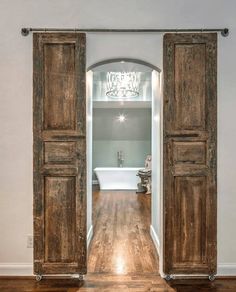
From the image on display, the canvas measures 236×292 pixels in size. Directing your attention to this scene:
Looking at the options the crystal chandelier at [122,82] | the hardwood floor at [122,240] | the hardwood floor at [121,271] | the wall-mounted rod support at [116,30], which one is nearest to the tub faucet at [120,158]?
the hardwood floor at [122,240]

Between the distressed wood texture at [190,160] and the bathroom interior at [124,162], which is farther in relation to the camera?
the bathroom interior at [124,162]

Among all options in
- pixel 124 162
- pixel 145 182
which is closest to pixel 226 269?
pixel 145 182

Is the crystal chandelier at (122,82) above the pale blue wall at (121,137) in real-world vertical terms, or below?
above

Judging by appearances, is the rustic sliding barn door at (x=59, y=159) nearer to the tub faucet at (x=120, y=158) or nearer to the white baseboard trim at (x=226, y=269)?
the white baseboard trim at (x=226, y=269)

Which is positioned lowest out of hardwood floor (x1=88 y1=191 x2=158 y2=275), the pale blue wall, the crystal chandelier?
hardwood floor (x1=88 y1=191 x2=158 y2=275)

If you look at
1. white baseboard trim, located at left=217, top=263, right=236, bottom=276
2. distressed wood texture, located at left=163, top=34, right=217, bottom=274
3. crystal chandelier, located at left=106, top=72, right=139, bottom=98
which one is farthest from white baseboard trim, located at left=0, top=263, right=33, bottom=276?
crystal chandelier, located at left=106, top=72, right=139, bottom=98

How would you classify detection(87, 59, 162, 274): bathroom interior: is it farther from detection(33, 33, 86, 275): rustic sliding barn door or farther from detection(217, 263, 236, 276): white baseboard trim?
detection(217, 263, 236, 276): white baseboard trim

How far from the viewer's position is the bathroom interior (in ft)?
11.1

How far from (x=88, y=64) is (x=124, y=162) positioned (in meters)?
6.67

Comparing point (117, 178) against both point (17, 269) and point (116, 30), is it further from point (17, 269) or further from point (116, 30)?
point (116, 30)

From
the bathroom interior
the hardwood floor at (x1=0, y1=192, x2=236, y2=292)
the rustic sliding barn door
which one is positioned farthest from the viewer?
the bathroom interior

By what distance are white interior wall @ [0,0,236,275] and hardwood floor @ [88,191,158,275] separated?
848mm

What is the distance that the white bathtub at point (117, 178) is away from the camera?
814 centimetres

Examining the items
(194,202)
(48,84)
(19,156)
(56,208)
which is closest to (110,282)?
(56,208)
